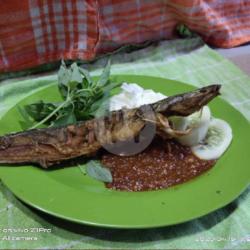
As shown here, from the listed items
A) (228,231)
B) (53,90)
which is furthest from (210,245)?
(53,90)

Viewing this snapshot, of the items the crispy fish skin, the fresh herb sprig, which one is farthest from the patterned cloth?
the crispy fish skin

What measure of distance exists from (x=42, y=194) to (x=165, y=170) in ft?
0.80

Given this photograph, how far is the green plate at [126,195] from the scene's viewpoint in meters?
0.67

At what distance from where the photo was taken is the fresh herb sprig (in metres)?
0.91

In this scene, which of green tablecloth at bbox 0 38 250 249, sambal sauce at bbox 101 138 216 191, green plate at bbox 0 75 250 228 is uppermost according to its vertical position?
green plate at bbox 0 75 250 228

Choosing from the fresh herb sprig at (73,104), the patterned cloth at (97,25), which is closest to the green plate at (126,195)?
the fresh herb sprig at (73,104)

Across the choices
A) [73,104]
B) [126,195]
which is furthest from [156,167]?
[73,104]

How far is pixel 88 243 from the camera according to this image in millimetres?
694

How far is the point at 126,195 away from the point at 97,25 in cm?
70

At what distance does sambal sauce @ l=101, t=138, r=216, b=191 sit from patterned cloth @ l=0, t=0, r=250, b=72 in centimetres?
55

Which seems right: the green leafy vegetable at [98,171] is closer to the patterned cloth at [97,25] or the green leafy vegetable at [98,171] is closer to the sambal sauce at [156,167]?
the sambal sauce at [156,167]

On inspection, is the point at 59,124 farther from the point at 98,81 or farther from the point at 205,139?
the point at 205,139

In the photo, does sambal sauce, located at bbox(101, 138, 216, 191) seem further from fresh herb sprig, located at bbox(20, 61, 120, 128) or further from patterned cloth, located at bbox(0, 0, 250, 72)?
patterned cloth, located at bbox(0, 0, 250, 72)

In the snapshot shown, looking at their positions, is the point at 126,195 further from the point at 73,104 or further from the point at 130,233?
the point at 73,104
